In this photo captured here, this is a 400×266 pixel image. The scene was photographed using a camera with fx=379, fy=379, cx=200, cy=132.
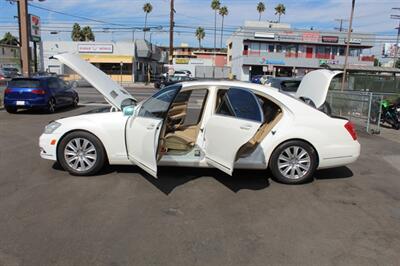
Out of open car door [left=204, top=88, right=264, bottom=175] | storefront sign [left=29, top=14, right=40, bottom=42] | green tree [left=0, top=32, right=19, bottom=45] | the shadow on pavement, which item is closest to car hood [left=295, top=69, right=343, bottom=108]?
the shadow on pavement

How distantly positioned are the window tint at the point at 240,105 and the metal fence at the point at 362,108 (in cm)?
756

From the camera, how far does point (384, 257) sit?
362 cm

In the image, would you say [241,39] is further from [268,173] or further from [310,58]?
[268,173]

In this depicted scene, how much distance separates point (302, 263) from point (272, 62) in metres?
62.3

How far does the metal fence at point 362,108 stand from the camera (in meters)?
12.1

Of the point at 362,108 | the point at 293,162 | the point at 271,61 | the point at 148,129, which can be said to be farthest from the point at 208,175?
the point at 271,61

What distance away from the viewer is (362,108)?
42.6 ft

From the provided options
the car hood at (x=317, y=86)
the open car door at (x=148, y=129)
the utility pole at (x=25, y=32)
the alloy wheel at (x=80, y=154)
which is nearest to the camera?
the open car door at (x=148, y=129)

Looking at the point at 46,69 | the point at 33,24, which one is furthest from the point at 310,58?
the point at 33,24

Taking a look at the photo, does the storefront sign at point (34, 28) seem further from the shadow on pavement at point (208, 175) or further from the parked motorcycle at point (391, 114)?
the parked motorcycle at point (391, 114)

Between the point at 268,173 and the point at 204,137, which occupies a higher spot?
the point at 204,137

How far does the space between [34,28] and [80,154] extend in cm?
2078

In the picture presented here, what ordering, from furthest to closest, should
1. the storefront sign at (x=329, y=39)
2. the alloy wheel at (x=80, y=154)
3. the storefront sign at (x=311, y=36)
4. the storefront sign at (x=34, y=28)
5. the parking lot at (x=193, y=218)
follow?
the storefront sign at (x=311, y=36), the storefront sign at (x=329, y=39), the storefront sign at (x=34, y=28), the alloy wheel at (x=80, y=154), the parking lot at (x=193, y=218)

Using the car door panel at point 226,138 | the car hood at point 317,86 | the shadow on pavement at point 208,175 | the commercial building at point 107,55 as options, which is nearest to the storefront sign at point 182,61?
the commercial building at point 107,55
